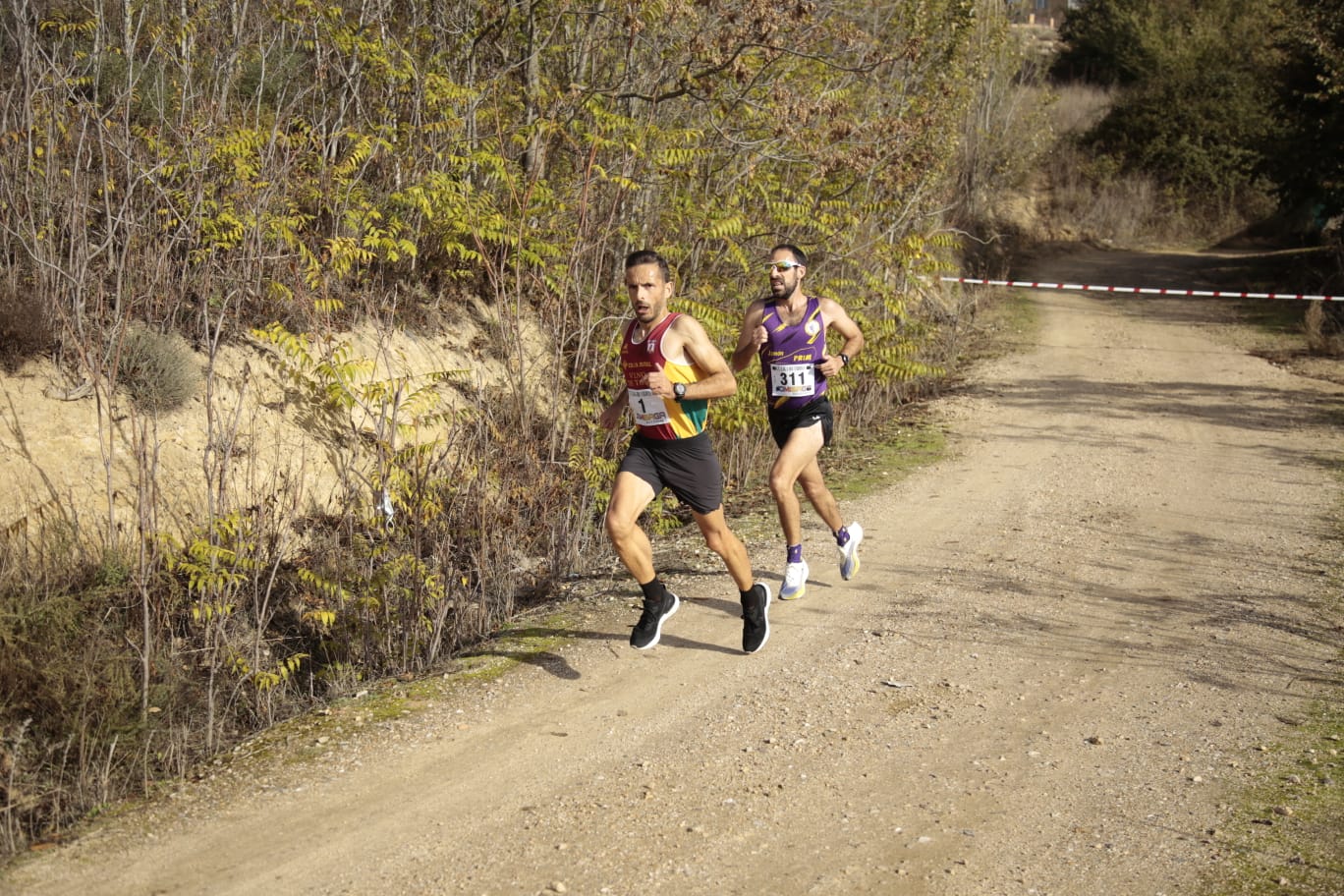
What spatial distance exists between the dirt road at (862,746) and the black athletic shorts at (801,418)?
104 cm

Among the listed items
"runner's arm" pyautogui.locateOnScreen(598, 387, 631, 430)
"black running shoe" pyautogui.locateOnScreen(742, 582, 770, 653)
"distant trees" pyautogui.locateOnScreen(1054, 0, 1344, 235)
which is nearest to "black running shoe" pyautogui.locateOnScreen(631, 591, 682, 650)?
"black running shoe" pyautogui.locateOnScreen(742, 582, 770, 653)

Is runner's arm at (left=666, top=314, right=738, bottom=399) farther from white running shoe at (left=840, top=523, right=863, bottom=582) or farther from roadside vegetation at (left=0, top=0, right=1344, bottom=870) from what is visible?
white running shoe at (left=840, top=523, right=863, bottom=582)

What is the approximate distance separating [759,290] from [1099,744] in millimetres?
6140

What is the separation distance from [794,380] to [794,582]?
1.22 metres

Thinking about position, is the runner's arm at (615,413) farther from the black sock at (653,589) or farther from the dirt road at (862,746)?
the dirt road at (862,746)

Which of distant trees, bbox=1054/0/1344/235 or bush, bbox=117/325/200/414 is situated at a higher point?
distant trees, bbox=1054/0/1344/235

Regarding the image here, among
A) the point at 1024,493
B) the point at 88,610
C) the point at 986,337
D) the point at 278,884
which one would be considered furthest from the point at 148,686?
the point at 986,337

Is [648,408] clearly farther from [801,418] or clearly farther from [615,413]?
[801,418]

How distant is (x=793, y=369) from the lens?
732 cm

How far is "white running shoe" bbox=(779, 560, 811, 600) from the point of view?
295 inches

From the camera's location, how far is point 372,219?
995cm

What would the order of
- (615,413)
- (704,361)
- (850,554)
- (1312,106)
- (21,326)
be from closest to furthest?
(704,361), (615,413), (850,554), (21,326), (1312,106)

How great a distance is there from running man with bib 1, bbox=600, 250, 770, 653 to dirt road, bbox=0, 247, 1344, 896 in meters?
0.59

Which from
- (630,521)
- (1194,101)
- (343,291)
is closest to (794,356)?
(630,521)
